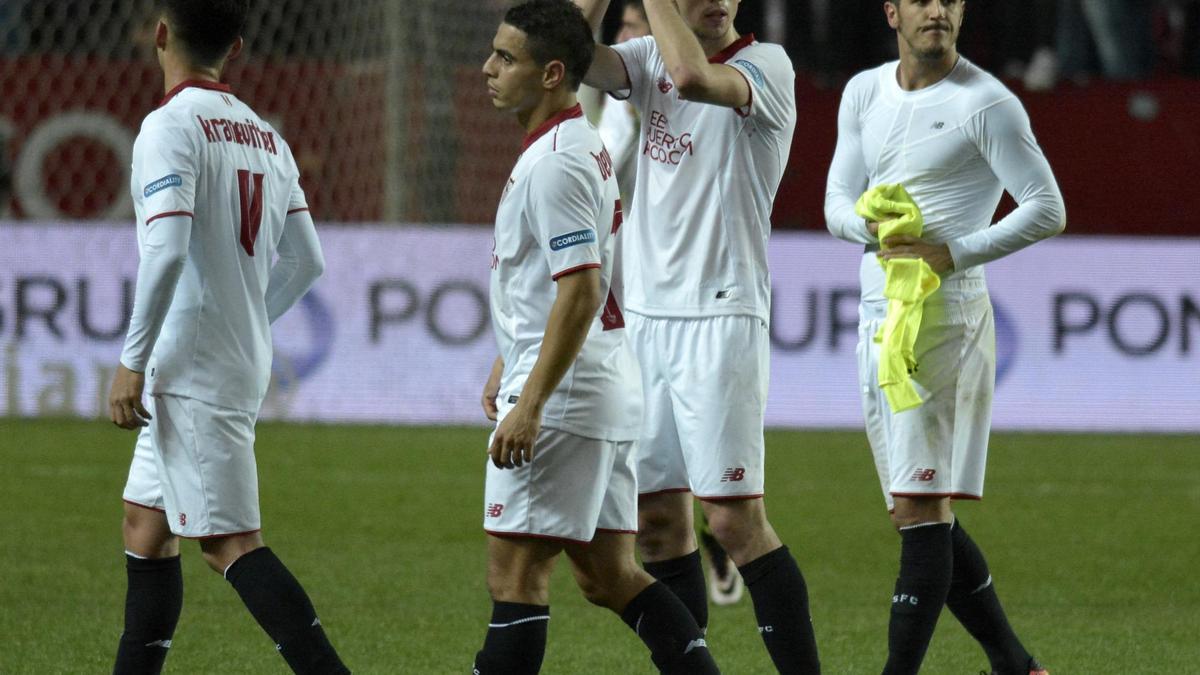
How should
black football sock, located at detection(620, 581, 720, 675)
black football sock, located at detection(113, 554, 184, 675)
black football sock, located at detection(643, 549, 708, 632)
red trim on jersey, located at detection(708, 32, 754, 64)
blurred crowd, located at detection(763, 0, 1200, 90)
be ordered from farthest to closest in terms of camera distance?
blurred crowd, located at detection(763, 0, 1200, 90)
black football sock, located at detection(643, 549, 708, 632)
red trim on jersey, located at detection(708, 32, 754, 64)
black football sock, located at detection(113, 554, 184, 675)
black football sock, located at detection(620, 581, 720, 675)

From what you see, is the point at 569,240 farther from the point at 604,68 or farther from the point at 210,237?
the point at 604,68

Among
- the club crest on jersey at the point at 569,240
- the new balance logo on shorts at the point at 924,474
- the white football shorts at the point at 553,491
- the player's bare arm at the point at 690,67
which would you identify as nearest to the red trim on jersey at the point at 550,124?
the club crest on jersey at the point at 569,240

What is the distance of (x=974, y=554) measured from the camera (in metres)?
5.02

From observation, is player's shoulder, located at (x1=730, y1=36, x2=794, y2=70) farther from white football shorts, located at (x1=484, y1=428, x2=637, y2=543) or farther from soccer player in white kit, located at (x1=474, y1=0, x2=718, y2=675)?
white football shorts, located at (x1=484, y1=428, x2=637, y2=543)

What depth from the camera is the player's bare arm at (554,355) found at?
3732 mm

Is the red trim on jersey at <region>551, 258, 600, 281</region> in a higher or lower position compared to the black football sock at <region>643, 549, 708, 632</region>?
higher

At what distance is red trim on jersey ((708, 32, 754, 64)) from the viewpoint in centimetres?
462

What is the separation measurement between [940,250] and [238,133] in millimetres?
1823

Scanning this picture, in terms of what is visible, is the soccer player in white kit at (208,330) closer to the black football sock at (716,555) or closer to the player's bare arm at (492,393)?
the player's bare arm at (492,393)

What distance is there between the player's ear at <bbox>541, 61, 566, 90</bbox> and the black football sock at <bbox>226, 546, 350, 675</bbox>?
124 centimetres

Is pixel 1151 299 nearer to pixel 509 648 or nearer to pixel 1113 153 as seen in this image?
pixel 1113 153

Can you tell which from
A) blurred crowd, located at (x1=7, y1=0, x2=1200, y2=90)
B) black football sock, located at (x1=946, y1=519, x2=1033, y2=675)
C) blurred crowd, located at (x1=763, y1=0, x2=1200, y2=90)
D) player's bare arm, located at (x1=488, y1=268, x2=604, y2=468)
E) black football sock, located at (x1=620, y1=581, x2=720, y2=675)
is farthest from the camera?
blurred crowd, located at (x1=763, y1=0, x2=1200, y2=90)

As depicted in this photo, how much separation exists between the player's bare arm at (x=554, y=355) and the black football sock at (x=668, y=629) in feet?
1.74

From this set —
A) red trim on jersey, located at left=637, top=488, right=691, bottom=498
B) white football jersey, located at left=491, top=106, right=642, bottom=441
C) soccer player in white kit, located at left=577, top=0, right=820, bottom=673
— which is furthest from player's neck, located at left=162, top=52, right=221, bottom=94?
red trim on jersey, located at left=637, top=488, right=691, bottom=498
